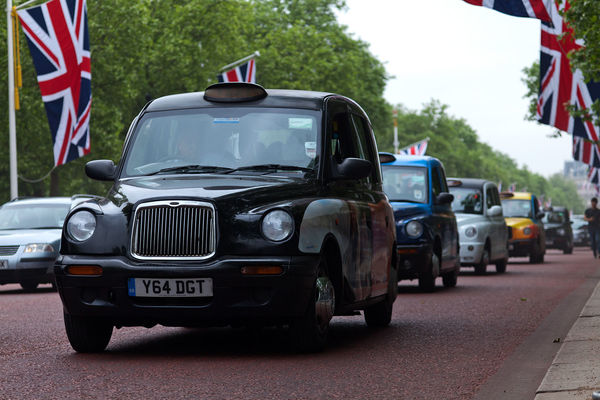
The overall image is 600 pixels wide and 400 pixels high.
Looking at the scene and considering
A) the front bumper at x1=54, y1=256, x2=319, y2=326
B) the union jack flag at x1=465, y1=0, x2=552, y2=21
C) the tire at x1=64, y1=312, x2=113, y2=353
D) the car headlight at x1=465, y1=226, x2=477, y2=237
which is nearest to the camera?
the front bumper at x1=54, y1=256, x2=319, y2=326

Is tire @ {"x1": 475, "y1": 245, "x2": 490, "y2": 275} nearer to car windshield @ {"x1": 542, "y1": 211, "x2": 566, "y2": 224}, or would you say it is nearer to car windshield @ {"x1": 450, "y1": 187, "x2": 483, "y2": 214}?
car windshield @ {"x1": 450, "y1": 187, "x2": 483, "y2": 214}

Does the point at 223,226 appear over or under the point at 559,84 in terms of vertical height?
under

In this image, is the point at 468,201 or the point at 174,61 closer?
the point at 468,201

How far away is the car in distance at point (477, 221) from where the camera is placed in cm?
2230

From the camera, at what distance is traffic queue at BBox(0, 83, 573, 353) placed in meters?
8.01

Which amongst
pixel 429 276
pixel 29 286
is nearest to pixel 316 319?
pixel 429 276

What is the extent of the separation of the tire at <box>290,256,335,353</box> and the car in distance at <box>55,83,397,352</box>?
0.01 m

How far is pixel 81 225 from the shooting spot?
830cm

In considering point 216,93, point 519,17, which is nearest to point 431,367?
point 216,93

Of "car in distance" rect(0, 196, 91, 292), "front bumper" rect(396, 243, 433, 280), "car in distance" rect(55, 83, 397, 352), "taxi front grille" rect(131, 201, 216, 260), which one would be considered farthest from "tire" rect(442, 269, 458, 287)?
"taxi front grille" rect(131, 201, 216, 260)

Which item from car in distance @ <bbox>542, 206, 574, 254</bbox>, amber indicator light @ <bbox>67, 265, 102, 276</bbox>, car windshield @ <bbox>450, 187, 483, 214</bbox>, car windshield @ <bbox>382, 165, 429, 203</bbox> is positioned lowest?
car in distance @ <bbox>542, 206, 574, 254</bbox>

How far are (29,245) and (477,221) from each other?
8.71 metres

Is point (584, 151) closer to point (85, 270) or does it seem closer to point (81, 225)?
point (81, 225)

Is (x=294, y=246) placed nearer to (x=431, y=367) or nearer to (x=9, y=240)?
(x=431, y=367)
